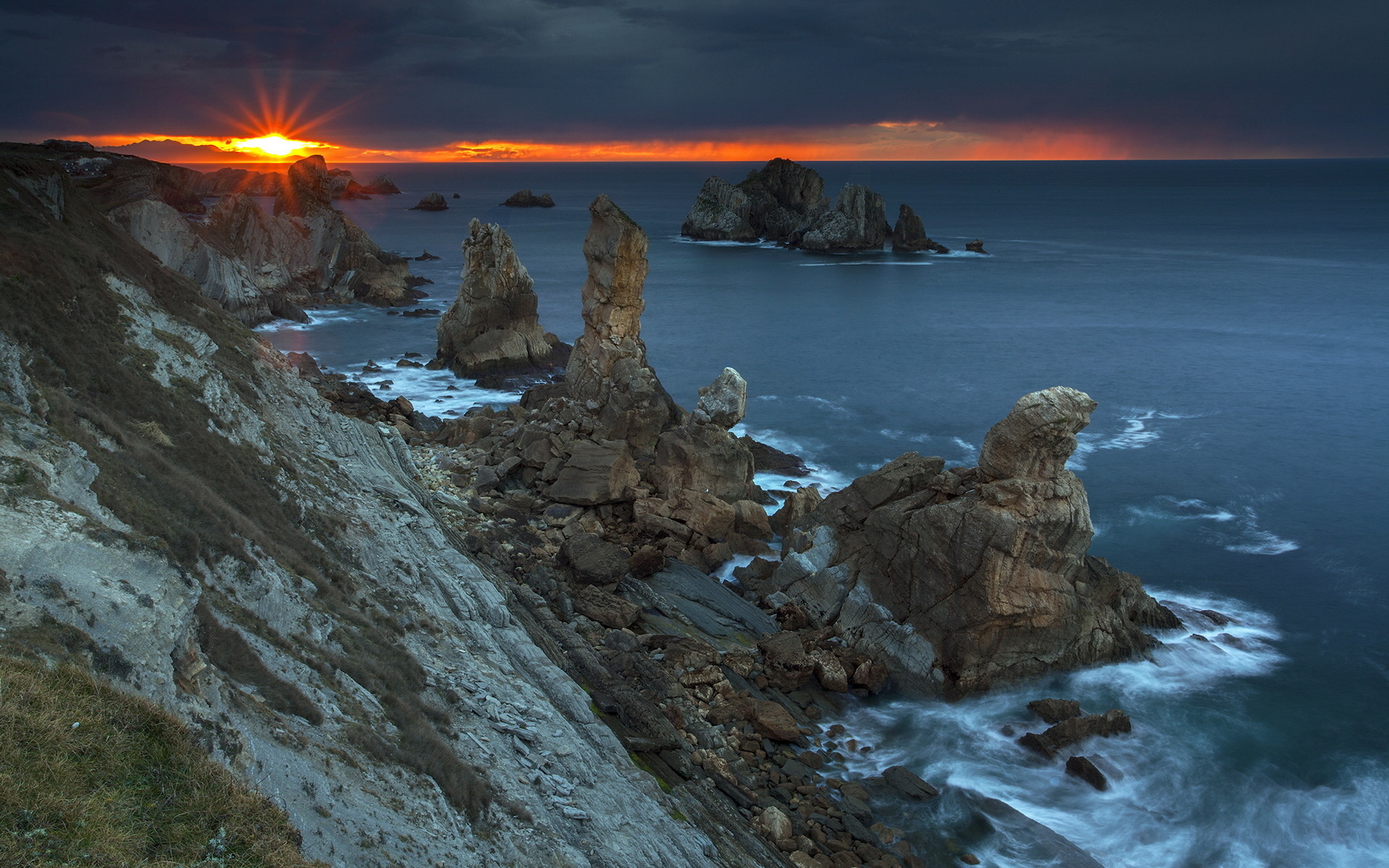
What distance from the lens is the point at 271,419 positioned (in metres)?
20.4

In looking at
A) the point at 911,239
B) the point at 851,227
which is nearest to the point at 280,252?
the point at 851,227

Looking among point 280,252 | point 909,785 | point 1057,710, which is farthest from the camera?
point 280,252

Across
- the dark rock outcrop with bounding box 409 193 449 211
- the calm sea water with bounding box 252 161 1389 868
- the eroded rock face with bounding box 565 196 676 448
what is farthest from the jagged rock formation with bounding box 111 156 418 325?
the dark rock outcrop with bounding box 409 193 449 211

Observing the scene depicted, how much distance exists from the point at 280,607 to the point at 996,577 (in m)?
16.8

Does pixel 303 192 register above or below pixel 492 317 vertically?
above

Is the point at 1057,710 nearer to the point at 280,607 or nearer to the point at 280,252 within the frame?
the point at 280,607

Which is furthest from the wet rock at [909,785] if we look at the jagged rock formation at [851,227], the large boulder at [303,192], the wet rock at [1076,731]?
the jagged rock formation at [851,227]

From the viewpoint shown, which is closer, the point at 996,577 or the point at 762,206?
the point at 996,577

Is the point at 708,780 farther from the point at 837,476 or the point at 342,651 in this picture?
the point at 837,476

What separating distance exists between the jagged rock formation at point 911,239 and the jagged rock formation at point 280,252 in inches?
2868

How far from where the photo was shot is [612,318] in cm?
3891

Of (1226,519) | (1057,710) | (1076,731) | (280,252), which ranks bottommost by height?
(1076,731)

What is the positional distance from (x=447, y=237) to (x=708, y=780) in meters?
116

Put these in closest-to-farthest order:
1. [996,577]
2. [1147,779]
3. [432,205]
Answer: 1. [1147,779]
2. [996,577]
3. [432,205]
